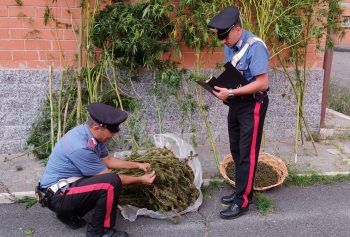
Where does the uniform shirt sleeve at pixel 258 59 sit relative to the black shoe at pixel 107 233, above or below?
above

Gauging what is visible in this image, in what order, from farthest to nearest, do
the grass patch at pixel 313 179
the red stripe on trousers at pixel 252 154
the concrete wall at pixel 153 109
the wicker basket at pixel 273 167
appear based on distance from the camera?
the concrete wall at pixel 153 109 → the grass patch at pixel 313 179 → the wicker basket at pixel 273 167 → the red stripe on trousers at pixel 252 154

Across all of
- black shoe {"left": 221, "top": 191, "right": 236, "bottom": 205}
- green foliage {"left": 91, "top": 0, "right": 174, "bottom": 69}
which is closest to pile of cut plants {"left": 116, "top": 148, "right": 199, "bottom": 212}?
black shoe {"left": 221, "top": 191, "right": 236, "bottom": 205}

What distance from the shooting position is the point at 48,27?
15.9 feet

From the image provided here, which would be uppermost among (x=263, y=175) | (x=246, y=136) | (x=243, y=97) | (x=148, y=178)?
(x=243, y=97)

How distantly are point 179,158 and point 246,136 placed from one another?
84 centimetres

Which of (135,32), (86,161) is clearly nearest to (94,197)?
(86,161)

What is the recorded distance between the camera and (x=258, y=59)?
131 inches

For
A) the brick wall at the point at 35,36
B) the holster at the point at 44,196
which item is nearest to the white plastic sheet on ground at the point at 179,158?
the holster at the point at 44,196

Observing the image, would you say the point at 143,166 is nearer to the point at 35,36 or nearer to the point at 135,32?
the point at 135,32

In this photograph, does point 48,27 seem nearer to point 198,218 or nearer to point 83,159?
point 83,159

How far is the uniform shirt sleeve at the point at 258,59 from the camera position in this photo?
3326 millimetres

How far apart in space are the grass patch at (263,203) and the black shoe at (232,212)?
18 cm

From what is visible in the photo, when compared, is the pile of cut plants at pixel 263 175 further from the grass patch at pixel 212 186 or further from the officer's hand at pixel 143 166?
the officer's hand at pixel 143 166

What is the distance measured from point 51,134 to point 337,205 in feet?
10.9
